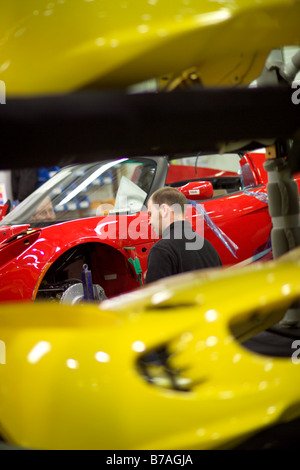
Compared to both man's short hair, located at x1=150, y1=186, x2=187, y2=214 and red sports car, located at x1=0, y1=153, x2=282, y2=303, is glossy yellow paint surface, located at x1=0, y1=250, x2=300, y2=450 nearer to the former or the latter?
man's short hair, located at x1=150, y1=186, x2=187, y2=214

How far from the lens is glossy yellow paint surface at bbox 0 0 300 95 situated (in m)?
1.07

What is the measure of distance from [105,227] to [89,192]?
0.52 m

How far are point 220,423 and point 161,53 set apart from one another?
2.21 ft

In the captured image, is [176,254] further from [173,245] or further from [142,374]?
[142,374]

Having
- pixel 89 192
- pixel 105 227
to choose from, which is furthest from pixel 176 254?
pixel 89 192

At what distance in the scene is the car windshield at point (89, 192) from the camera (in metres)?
4.08

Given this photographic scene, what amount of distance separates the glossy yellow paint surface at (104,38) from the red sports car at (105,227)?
241cm

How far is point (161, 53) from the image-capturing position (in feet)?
3.65

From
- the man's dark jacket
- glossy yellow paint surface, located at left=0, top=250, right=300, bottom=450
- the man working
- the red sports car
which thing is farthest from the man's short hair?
glossy yellow paint surface, located at left=0, top=250, right=300, bottom=450

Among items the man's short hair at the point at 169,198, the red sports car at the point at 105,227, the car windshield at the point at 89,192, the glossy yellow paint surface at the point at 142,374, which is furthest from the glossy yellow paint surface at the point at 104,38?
the car windshield at the point at 89,192

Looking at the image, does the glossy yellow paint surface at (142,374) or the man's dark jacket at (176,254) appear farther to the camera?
the man's dark jacket at (176,254)

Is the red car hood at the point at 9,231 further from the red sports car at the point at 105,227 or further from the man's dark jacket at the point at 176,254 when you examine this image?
the man's dark jacket at the point at 176,254
